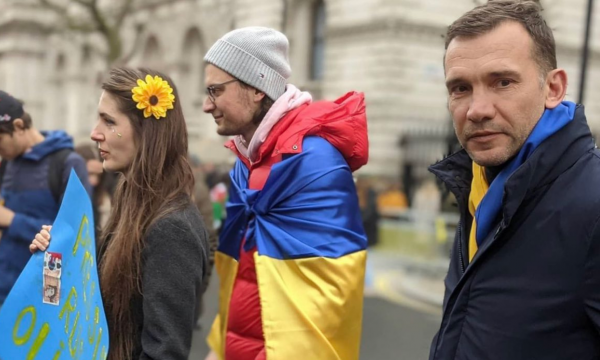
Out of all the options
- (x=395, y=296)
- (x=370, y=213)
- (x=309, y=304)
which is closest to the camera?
(x=309, y=304)

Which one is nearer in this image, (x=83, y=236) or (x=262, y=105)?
(x=83, y=236)

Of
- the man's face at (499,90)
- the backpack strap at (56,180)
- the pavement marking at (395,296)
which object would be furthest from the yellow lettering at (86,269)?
the pavement marking at (395,296)

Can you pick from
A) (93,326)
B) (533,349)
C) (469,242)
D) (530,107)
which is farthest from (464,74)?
(93,326)

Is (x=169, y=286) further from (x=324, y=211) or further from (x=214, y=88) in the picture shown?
(x=214, y=88)

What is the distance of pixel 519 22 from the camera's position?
1793mm

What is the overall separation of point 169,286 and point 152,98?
2.32ft

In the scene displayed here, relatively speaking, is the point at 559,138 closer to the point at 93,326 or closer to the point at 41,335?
the point at 93,326

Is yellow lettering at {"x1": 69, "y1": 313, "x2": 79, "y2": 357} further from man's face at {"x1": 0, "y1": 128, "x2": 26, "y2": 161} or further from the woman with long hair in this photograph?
man's face at {"x1": 0, "y1": 128, "x2": 26, "y2": 161}

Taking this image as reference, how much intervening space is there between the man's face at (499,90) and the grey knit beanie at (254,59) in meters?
1.26

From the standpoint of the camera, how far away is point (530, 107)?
1800 mm

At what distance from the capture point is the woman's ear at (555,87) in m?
1.83

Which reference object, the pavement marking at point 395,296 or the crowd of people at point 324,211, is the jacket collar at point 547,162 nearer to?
the crowd of people at point 324,211

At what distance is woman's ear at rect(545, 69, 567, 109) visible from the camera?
6.02ft

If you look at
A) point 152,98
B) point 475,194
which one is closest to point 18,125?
point 152,98
